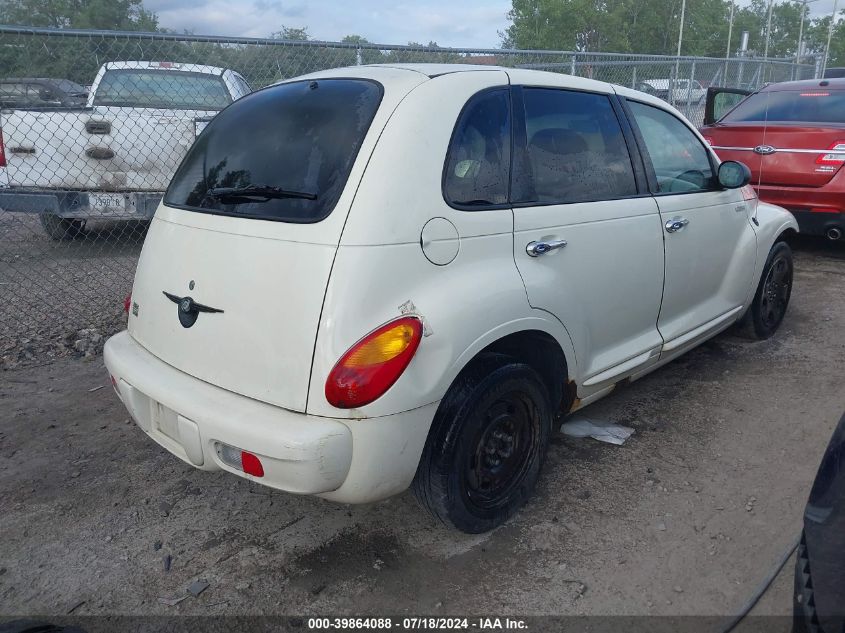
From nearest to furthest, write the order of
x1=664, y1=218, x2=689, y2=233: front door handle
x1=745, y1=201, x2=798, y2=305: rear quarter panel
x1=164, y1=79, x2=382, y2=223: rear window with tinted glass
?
x1=164, y1=79, x2=382, y2=223: rear window with tinted glass → x1=664, y1=218, x2=689, y2=233: front door handle → x1=745, y1=201, x2=798, y2=305: rear quarter panel

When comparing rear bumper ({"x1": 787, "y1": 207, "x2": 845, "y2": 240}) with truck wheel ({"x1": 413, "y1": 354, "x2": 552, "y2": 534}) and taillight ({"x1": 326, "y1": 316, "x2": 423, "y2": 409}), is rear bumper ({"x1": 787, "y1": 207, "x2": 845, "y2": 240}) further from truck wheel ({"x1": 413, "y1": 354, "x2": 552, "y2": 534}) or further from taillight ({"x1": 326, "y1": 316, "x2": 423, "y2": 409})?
taillight ({"x1": 326, "y1": 316, "x2": 423, "y2": 409})

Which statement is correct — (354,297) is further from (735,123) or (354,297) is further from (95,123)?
(735,123)

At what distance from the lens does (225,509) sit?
2988 millimetres

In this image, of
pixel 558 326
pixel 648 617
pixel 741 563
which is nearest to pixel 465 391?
pixel 558 326

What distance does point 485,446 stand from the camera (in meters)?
2.71

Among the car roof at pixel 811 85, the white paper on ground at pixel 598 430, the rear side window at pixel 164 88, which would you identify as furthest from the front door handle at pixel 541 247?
the car roof at pixel 811 85

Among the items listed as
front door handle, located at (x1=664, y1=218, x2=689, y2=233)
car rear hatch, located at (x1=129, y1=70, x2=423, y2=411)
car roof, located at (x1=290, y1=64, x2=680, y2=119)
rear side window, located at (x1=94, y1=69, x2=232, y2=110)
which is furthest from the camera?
rear side window, located at (x1=94, y1=69, x2=232, y2=110)

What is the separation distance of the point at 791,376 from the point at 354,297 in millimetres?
3265

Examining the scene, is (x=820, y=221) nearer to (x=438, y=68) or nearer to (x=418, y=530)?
(x=438, y=68)

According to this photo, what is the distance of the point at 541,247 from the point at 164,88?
5.79 meters

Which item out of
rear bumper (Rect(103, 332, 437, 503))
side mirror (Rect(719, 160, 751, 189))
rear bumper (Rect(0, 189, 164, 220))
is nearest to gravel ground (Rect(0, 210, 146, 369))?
rear bumper (Rect(0, 189, 164, 220))

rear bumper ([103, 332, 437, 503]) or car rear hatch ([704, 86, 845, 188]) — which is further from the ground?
car rear hatch ([704, 86, 845, 188])

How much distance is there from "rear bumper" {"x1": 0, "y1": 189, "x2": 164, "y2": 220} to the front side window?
13.2 feet

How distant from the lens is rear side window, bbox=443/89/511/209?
2545 mm
